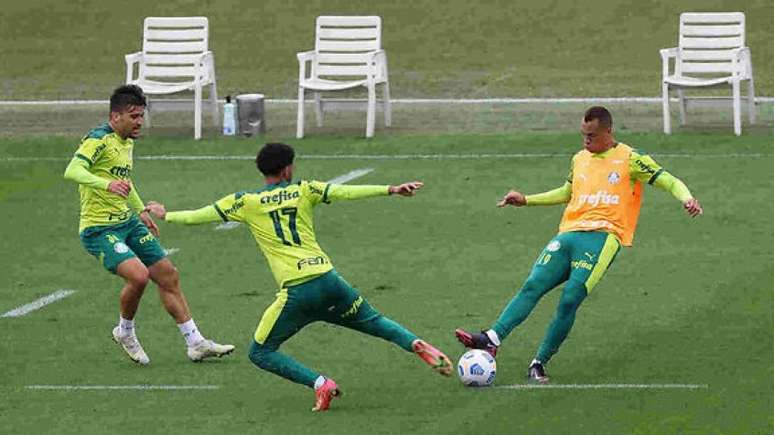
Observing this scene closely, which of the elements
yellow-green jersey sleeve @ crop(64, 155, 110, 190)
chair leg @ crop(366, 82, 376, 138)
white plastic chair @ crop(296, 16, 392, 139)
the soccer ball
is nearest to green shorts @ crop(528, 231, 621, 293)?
the soccer ball

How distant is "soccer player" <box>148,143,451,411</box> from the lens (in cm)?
1225

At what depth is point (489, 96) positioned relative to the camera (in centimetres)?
2844

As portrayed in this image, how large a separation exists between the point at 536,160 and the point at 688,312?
8506mm

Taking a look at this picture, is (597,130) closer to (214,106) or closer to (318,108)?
(318,108)

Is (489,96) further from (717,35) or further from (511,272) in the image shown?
(511,272)

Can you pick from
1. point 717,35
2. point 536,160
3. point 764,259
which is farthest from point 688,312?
point 717,35

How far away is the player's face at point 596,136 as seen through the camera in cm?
1324

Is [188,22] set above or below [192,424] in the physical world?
above

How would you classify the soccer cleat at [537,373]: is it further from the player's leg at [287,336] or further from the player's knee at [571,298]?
the player's leg at [287,336]

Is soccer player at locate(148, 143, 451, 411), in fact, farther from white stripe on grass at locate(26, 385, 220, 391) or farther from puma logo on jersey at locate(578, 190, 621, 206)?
puma logo on jersey at locate(578, 190, 621, 206)

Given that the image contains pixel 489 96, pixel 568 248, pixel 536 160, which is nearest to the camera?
pixel 568 248

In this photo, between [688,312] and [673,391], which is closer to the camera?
[673,391]

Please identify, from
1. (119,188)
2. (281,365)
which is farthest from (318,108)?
(281,365)

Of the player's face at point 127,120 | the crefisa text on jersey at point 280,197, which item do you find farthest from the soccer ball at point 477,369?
the player's face at point 127,120
